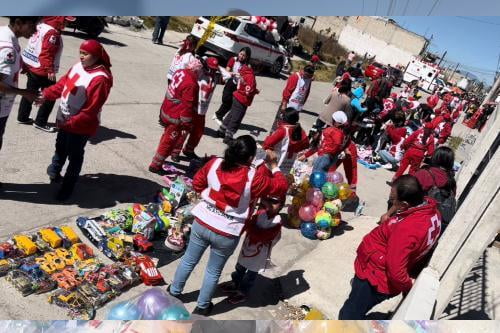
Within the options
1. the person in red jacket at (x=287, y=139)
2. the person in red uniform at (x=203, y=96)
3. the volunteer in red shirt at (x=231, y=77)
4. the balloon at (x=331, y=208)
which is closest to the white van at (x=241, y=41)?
the volunteer in red shirt at (x=231, y=77)

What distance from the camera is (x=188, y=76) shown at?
6355mm

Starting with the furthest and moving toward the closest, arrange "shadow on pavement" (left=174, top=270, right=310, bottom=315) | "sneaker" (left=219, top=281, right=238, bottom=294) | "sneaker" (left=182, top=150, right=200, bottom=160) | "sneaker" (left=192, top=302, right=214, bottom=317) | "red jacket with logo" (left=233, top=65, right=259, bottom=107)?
1. "red jacket with logo" (left=233, top=65, right=259, bottom=107)
2. "sneaker" (left=182, top=150, right=200, bottom=160)
3. "sneaker" (left=219, top=281, right=238, bottom=294)
4. "shadow on pavement" (left=174, top=270, right=310, bottom=315)
5. "sneaker" (left=192, top=302, right=214, bottom=317)

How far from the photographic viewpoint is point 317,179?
6914 mm

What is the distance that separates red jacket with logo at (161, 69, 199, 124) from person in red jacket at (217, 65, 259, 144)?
208 cm

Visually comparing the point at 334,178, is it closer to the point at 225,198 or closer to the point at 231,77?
the point at 231,77

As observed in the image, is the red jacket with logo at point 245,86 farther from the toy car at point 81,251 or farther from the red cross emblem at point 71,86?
the toy car at point 81,251

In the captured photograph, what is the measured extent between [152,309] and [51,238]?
285cm

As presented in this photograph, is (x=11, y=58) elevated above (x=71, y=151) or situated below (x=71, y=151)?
above

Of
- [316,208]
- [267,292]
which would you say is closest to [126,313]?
[267,292]

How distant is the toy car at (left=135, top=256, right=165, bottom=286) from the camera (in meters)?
4.45

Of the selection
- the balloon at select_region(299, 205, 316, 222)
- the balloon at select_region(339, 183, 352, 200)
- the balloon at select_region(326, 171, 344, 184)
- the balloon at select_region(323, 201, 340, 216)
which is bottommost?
the balloon at select_region(299, 205, 316, 222)

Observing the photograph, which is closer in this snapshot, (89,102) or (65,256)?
(65,256)

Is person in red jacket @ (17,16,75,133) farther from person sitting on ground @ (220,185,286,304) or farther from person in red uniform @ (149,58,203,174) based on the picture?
person sitting on ground @ (220,185,286,304)

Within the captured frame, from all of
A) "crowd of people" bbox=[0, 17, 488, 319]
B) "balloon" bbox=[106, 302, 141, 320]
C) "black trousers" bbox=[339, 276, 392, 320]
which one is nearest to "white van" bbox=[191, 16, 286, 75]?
"crowd of people" bbox=[0, 17, 488, 319]
